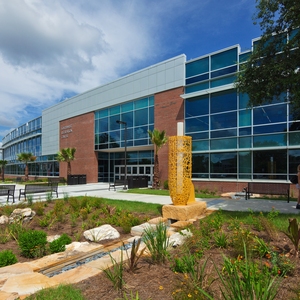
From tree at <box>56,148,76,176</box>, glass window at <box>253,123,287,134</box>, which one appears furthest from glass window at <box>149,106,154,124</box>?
tree at <box>56,148,76,176</box>

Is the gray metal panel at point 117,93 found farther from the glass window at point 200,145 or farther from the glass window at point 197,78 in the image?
the glass window at point 200,145

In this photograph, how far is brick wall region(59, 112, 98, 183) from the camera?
29922mm

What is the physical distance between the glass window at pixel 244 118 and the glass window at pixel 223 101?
744 millimetres

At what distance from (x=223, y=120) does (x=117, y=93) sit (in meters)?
13.0

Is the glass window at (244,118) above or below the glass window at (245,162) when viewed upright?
above

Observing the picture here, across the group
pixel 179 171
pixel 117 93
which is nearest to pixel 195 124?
pixel 117 93

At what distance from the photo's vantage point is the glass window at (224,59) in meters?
18.6

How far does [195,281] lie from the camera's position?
9.72ft

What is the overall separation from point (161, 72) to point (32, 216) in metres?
18.6

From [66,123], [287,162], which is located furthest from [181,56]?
[66,123]

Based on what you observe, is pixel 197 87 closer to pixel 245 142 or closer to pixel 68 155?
pixel 245 142

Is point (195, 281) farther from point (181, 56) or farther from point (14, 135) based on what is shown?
point (14, 135)

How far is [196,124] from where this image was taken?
2086 cm


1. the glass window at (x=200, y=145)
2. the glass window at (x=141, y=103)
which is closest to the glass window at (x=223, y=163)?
the glass window at (x=200, y=145)
